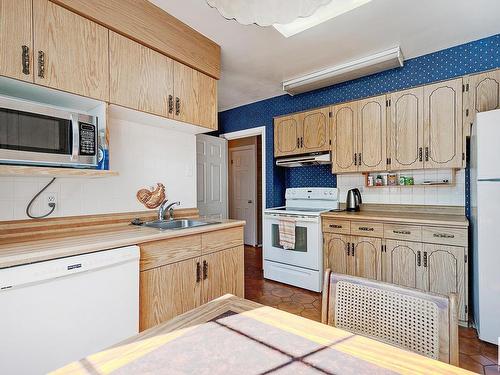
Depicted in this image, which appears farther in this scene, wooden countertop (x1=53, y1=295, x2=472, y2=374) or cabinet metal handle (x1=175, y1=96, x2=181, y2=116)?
cabinet metal handle (x1=175, y1=96, x2=181, y2=116)

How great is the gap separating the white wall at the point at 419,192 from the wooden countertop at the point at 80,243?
2090 mm

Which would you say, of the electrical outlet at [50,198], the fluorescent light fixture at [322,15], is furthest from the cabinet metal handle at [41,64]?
the fluorescent light fixture at [322,15]

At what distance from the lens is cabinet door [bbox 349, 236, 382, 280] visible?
2.70 m

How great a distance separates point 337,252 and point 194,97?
2180 mm

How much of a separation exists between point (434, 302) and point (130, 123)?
2.39 metres

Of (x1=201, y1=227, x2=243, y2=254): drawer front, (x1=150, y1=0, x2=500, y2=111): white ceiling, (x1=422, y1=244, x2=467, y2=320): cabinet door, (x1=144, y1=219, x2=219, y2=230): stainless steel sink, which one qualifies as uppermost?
(x1=150, y1=0, x2=500, y2=111): white ceiling

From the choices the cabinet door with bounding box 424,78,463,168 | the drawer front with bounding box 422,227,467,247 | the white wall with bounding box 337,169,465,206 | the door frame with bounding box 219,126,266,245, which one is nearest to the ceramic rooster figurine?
the door frame with bounding box 219,126,266,245

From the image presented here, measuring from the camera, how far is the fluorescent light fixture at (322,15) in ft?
6.60

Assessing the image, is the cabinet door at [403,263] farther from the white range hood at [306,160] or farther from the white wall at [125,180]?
the white wall at [125,180]

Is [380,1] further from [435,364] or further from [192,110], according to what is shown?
[435,364]

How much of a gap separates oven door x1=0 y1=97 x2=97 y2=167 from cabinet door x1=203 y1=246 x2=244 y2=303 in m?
1.16

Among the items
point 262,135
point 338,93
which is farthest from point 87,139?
point 338,93

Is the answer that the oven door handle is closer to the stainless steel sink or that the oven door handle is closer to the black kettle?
the stainless steel sink

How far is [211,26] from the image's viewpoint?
2256mm
